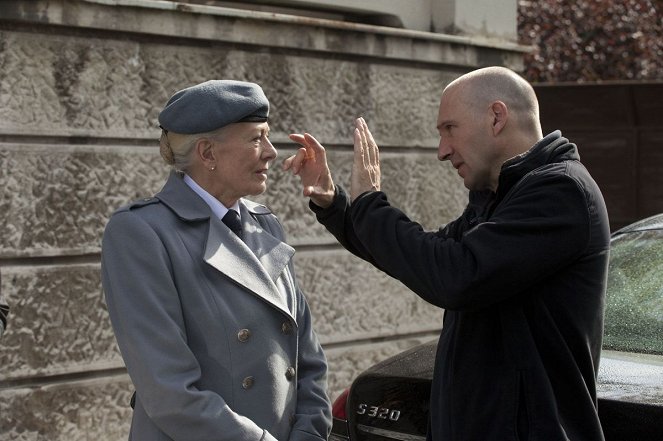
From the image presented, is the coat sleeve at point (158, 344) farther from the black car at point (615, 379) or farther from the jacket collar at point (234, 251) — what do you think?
the black car at point (615, 379)

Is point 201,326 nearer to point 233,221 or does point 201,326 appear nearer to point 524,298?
point 233,221

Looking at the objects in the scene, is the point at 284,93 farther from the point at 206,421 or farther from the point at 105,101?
the point at 206,421

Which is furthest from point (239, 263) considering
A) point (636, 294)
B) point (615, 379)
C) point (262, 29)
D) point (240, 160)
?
point (262, 29)

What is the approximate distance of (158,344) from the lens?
291 cm

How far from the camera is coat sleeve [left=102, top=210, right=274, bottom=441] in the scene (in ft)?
9.49

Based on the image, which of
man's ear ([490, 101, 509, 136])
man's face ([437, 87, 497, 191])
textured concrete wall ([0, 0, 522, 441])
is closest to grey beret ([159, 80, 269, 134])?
man's face ([437, 87, 497, 191])

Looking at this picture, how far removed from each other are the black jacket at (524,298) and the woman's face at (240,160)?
0.45 meters

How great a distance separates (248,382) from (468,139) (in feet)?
2.74

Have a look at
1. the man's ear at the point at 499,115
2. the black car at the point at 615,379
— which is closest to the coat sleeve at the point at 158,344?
the black car at the point at 615,379

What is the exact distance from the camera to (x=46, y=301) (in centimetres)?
562

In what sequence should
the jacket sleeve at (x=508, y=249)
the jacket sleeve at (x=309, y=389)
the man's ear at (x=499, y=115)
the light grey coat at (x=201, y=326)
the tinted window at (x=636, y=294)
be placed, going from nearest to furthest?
1. the jacket sleeve at (x=508, y=249)
2. the light grey coat at (x=201, y=326)
3. the man's ear at (x=499, y=115)
4. the jacket sleeve at (x=309, y=389)
5. the tinted window at (x=636, y=294)

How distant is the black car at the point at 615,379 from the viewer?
3.18 metres

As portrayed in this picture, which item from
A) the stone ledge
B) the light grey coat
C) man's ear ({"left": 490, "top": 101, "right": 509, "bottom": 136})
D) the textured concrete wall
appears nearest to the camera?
the light grey coat

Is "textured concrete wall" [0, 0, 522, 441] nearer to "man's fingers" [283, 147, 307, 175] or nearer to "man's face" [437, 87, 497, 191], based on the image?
"man's fingers" [283, 147, 307, 175]
